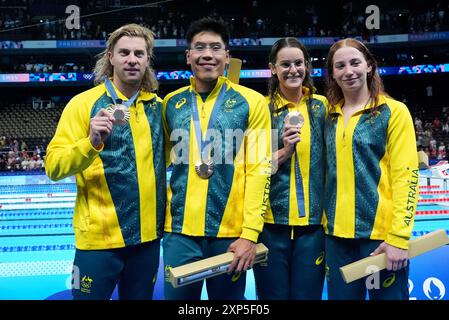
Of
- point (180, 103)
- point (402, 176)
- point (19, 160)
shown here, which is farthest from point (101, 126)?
point (19, 160)

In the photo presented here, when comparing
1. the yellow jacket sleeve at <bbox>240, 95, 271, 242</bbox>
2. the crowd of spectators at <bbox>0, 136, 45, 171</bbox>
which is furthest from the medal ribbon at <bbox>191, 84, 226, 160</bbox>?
the crowd of spectators at <bbox>0, 136, 45, 171</bbox>

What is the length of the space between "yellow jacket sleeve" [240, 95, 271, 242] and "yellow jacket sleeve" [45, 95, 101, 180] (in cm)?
70

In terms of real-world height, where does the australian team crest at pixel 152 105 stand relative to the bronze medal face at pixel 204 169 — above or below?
above

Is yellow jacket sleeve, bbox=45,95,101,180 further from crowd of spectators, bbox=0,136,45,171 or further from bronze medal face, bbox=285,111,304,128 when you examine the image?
crowd of spectators, bbox=0,136,45,171

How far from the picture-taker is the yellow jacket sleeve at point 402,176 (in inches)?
80.7

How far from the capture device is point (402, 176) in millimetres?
2078

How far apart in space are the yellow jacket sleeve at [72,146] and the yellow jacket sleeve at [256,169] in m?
0.70

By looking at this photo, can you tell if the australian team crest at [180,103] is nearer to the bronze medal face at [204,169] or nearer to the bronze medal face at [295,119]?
the bronze medal face at [204,169]

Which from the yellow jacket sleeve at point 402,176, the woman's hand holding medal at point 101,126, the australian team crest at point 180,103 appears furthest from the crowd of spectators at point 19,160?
the yellow jacket sleeve at point 402,176

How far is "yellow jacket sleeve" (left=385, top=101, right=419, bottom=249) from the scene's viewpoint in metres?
2.05

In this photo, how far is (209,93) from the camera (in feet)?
7.23

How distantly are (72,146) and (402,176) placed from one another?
1.50 meters

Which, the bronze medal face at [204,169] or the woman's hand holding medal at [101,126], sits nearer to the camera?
the woman's hand holding medal at [101,126]

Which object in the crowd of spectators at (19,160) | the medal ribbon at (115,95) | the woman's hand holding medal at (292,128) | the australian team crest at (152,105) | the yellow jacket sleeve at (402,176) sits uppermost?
the medal ribbon at (115,95)
